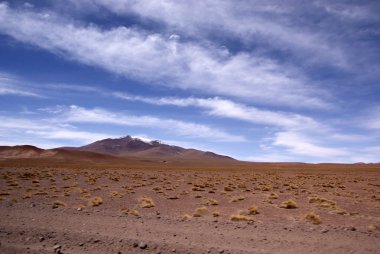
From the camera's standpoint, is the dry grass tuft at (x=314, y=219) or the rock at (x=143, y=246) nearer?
the rock at (x=143, y=246)

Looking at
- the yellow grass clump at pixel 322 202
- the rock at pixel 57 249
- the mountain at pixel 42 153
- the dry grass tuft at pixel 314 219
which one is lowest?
the rock at pixel 57 249

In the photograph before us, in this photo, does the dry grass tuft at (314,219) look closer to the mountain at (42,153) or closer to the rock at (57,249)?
the rock at (57,249)

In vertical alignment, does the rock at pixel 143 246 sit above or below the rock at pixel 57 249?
above

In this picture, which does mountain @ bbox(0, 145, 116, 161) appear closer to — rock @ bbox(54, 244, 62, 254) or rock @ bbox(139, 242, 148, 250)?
rock @ bbox(54, 244, 62, 254)

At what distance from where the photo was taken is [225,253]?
9.95m

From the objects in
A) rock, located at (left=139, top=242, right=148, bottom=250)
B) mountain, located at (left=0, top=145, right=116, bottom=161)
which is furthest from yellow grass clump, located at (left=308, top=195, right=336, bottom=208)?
mountain, located at (left=0, top=145, right=116, bottom=161)

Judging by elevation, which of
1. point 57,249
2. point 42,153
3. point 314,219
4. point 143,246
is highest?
point 42,153

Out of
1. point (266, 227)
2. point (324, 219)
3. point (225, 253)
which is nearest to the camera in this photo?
point (225, 253)

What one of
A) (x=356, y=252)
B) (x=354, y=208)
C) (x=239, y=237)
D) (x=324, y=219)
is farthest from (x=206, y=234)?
(x=354, y=208)

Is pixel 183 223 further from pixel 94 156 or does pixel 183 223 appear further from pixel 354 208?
pixel 94 156

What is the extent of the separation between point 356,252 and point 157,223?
274 inches

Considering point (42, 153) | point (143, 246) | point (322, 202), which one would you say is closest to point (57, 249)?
point (143, 246)

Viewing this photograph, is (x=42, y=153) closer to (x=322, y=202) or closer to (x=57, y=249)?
(x=322, y=202)

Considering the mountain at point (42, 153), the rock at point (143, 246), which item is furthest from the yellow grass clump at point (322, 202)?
the mountain at point (42, 153)
